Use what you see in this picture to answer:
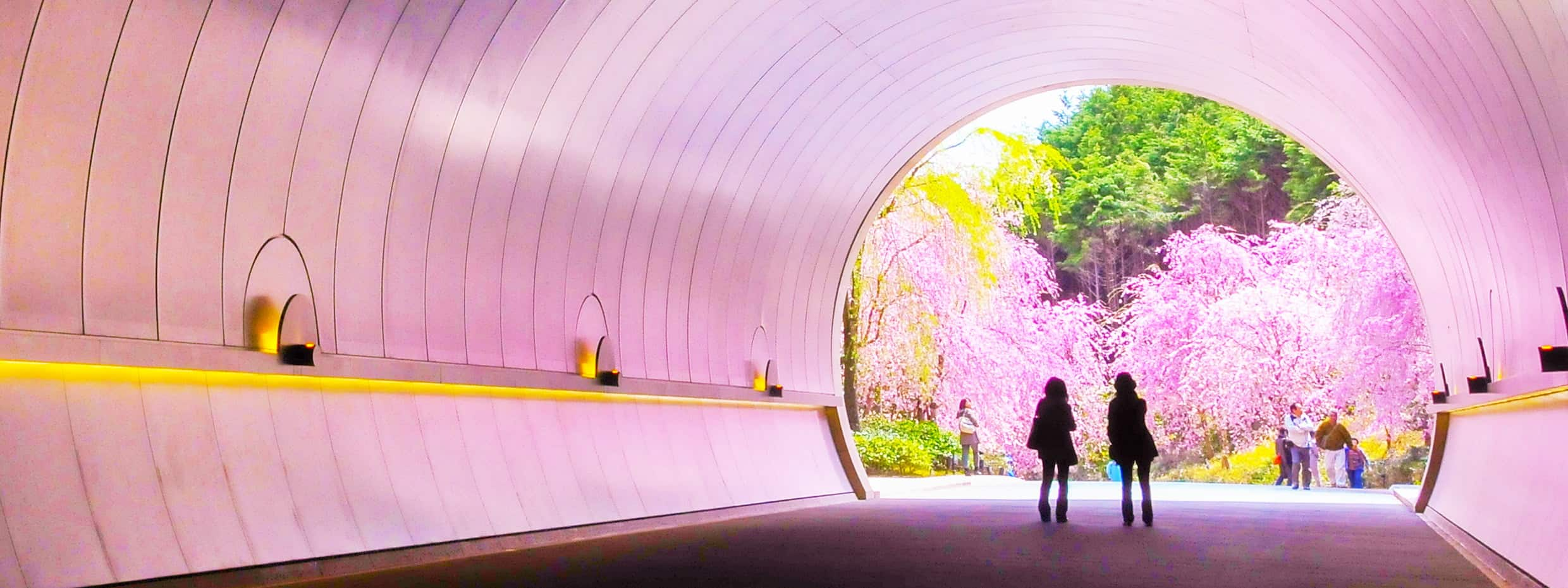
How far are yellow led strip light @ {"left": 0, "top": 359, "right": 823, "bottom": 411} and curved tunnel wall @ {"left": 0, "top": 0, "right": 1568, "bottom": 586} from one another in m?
0.20

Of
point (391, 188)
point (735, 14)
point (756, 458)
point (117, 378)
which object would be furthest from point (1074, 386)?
point (117, 378)

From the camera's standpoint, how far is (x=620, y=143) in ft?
41.7

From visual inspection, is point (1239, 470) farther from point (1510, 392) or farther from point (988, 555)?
point (988, 555)

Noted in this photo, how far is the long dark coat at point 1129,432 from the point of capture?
43.4 feet

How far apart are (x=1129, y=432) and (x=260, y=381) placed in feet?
24.9

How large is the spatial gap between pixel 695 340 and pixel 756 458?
1.57 meters

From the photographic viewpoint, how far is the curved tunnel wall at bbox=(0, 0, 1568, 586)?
7.49 meters

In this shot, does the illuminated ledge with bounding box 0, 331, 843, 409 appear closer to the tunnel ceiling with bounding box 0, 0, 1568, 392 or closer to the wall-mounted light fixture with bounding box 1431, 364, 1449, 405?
the tunnel ceiling with bounding box 0, 0, 1568, 392

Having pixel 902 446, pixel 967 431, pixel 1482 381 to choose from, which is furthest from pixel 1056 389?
pixel 902 446

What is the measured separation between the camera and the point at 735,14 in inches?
481

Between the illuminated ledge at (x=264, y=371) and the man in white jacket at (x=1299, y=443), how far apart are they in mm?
14645

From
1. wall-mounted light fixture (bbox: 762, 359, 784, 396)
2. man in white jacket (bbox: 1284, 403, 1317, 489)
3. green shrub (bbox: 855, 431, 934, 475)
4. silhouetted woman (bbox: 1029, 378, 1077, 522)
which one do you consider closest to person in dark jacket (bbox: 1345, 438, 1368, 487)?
man in white jacket (bbox: 1284, 403, 1317, 489)

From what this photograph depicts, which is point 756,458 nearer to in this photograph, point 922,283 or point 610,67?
point 610,67

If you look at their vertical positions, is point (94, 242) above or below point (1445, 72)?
below
